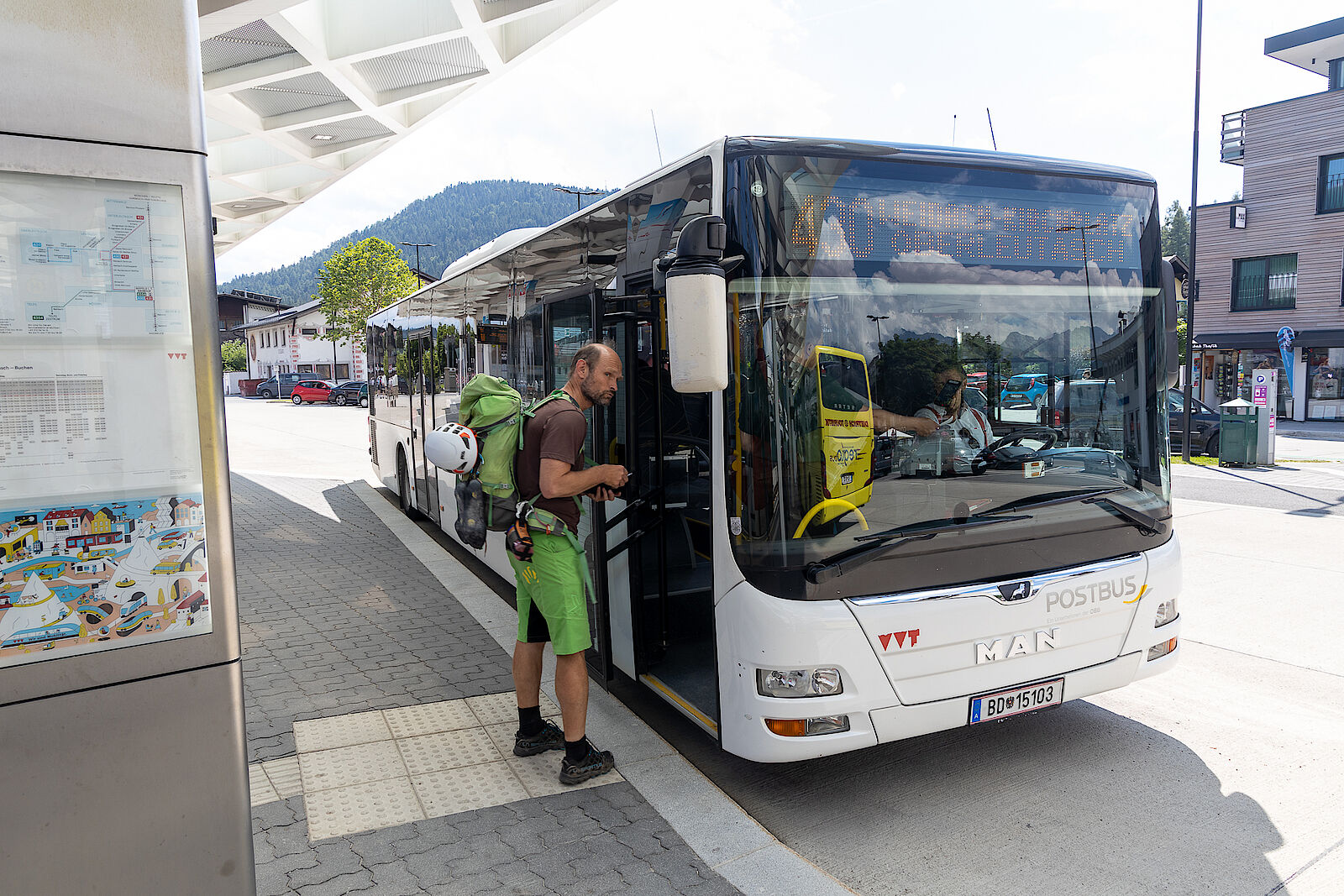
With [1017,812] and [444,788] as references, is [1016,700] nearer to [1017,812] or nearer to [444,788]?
[1017,812]

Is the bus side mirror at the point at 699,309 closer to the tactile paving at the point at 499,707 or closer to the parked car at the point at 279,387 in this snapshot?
the tactile paving at the point at 499,707

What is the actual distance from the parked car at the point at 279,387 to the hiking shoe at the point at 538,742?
64110 millimetres

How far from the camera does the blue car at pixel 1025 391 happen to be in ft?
12.8

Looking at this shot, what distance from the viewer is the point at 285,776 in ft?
13.9

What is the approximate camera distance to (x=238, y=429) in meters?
29.1

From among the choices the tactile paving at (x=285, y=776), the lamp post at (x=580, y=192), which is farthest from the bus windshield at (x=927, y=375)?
the lamp post at (x=580, y=192)

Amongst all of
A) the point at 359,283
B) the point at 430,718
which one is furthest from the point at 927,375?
the point at 359,283

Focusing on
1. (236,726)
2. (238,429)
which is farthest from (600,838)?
(238,429)

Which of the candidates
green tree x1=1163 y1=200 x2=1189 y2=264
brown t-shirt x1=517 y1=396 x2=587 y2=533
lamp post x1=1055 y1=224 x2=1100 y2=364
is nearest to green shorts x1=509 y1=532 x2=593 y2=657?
brown t-shirt x1=517 y1=396 x2=587 y2=533

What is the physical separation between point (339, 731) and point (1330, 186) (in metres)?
36.7

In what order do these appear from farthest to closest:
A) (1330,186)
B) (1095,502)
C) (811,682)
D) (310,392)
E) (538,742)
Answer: (310,392), (1330,186), (538,742), (1095,502), (811,682)

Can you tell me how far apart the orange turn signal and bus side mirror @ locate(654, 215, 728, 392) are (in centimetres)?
139

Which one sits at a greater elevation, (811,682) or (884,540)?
(884,540)

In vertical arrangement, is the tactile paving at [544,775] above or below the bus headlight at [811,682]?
below
